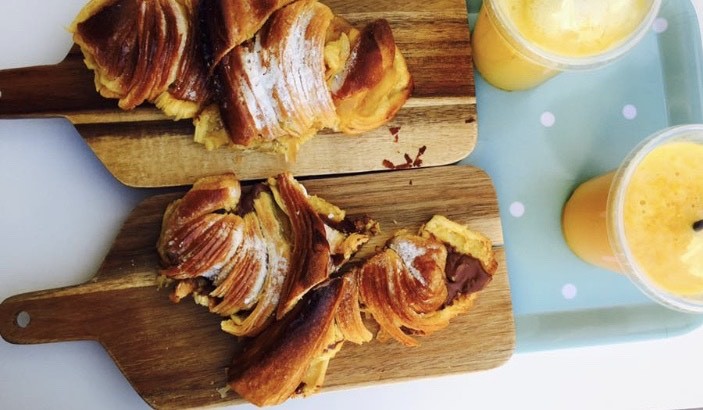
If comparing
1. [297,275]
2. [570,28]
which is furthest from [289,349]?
[570,28]

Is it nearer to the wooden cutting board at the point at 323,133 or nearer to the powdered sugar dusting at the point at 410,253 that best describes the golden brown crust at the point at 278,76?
the wooden cutting board at the point at 323,133

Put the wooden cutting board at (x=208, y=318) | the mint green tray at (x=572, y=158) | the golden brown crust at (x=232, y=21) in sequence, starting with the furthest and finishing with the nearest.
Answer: the mint green tray at (x=572, y=158), the wooden cutting board at (x=208, y=318), the golden brown crust at (x=232, y=21)

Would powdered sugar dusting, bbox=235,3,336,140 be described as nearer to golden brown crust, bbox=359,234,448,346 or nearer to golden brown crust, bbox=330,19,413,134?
golden brown crust, bbox=330,19,413,134

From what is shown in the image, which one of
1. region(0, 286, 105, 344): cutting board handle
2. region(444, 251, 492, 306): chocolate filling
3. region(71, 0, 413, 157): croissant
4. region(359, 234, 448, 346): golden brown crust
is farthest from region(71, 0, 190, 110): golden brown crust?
region(444, 251, 492, 306): chocolate filling

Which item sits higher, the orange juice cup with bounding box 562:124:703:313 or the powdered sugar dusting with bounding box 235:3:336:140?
the powdered sugar dusting with bounding box 235:3:336:140

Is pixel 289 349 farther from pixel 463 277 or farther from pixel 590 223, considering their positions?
pixel 590 223

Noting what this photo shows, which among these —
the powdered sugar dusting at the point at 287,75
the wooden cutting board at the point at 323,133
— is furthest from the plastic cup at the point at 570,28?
the powdered sugar dusting at the point at 287,75

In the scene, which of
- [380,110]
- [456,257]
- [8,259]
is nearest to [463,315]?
[456,257]
